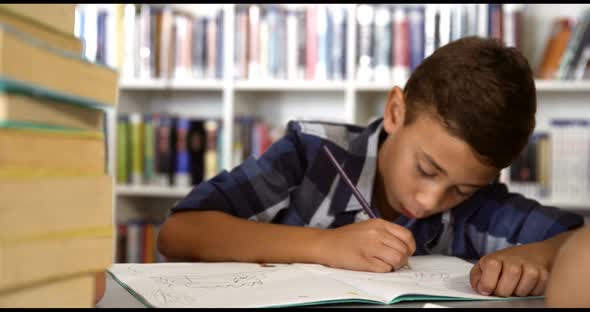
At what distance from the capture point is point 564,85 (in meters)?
2.38

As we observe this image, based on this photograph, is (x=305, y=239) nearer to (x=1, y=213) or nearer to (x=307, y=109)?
(x=1, y=213)

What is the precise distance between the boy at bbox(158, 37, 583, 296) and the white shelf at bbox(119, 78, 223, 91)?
1454 millimetres

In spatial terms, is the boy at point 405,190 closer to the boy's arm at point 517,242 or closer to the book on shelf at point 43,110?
the boy's arm at point 517,242

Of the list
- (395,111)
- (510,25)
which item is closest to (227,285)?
(395,111)

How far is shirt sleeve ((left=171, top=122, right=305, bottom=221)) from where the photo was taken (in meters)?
1.14

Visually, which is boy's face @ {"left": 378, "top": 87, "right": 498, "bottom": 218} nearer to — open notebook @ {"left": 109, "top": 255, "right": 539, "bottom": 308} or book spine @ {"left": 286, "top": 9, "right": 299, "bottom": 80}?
open notebook @ {"left": 109, "top": 255, "right": 539, "bottom": 308}

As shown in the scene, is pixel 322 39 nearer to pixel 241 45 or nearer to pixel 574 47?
pixel 241 45

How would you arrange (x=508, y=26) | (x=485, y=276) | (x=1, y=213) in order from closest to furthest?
1. (x=1, y=213)
2. (x=485, y=276)
3. (x=508, y=26)

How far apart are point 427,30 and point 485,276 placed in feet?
6.15

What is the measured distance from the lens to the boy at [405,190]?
3.06 ft

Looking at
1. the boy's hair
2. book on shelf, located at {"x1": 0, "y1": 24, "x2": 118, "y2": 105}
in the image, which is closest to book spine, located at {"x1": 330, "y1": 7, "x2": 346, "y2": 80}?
the boy's hair

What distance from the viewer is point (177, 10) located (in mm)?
2945

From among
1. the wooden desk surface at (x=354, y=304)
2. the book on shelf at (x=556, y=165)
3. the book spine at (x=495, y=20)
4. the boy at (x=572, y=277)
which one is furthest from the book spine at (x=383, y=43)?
the boy at (x=572, y=277)

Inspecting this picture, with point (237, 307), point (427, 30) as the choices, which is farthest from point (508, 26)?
point (237, 307)
